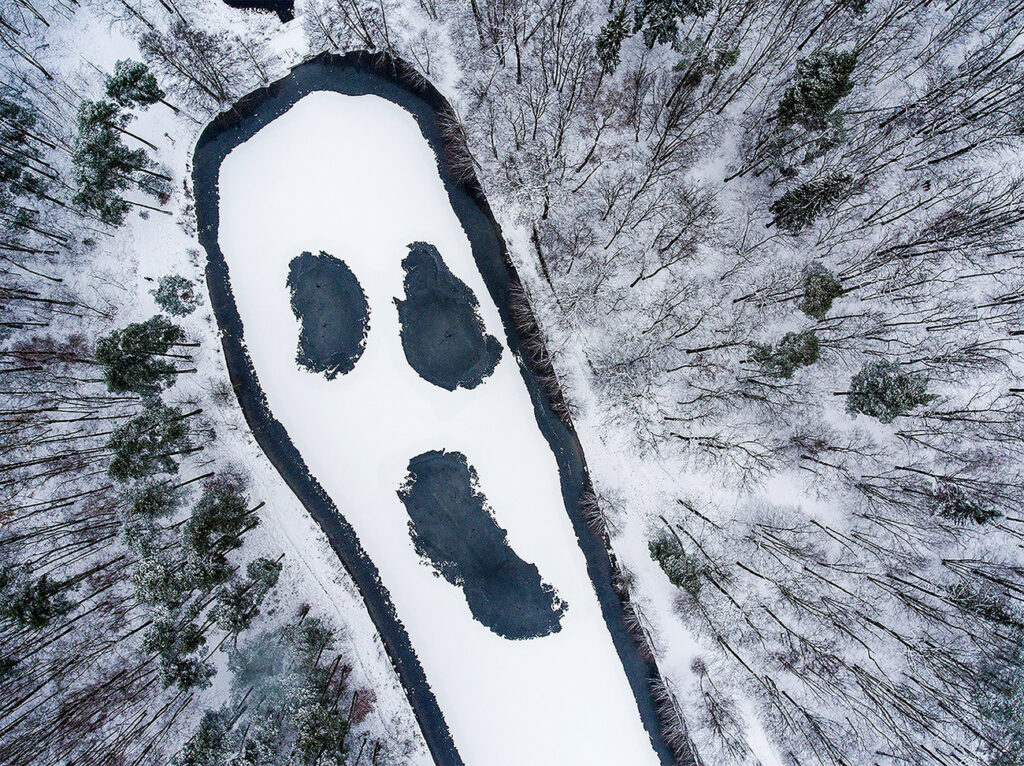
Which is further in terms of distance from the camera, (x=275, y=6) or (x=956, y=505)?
(x=275, y=6)

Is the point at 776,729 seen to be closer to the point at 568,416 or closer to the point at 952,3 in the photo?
the point at 568,416

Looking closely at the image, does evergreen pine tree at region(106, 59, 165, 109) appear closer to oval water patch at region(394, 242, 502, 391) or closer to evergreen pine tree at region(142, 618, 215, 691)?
oval water patch at region(394, 242, 502, 391)

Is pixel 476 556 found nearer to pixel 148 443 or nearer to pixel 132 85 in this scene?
pixel 148 443

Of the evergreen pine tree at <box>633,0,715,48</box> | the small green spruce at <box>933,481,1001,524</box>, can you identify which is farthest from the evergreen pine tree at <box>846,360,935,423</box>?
the evergreen pine tree at <box>633,0,715,48</box>

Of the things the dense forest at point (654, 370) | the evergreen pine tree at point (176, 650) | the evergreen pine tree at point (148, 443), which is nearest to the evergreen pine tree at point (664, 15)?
the dense forest at point (654, 370)

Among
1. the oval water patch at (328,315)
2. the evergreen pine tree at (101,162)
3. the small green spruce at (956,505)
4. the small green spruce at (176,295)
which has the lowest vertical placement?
the small green spruce at (956,505)

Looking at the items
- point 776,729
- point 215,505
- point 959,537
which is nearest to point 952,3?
point 959,537

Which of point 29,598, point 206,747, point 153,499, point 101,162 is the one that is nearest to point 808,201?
point 153,499

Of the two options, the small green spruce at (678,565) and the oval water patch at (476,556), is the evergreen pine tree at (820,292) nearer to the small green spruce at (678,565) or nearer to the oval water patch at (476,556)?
the small green spruce at (678,565)
